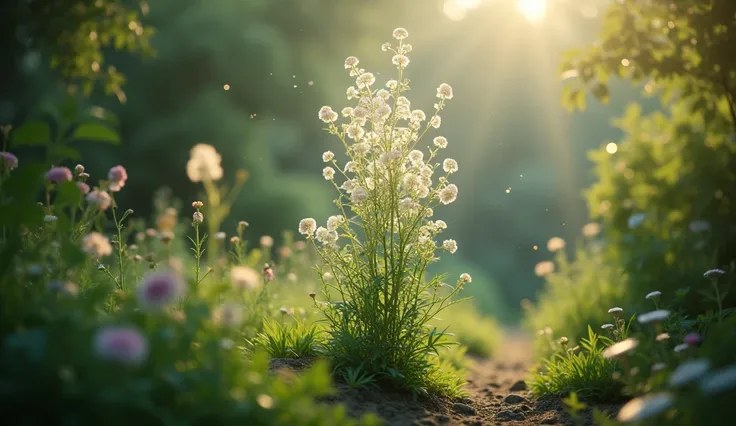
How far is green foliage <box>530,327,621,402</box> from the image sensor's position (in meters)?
3.24

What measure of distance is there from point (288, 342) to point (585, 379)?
5.71 ft

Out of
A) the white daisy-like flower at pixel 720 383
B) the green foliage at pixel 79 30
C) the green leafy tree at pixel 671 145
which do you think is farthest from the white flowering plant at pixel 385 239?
the green foliage at pixel 79 30

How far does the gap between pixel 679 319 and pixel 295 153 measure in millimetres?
11801

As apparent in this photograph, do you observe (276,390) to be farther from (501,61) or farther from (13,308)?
(501,61)

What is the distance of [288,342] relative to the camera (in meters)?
3.32

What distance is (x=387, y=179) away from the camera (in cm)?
319

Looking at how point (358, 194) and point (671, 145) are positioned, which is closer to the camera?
point (358, 194)

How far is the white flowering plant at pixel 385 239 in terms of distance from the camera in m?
3.08

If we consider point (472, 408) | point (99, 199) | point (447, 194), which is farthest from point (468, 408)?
point (99, 199)

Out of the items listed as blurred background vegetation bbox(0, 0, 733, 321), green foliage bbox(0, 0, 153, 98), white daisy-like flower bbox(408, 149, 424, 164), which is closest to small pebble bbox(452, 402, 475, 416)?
white daisy-like flower bbox(408, 149, 424, 164)

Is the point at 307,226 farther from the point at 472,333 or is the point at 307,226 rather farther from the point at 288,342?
the point at 472,333

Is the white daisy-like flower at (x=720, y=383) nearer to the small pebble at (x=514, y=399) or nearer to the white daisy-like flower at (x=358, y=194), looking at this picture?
the white daisy-like flower at (x=358, y=194)

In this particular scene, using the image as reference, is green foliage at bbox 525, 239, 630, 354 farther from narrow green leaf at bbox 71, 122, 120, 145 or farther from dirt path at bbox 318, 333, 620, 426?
narrow green leaf at bbox 71, 122, 120, 145

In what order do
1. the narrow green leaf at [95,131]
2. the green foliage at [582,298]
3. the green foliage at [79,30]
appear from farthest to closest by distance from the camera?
the green foliage at [582,298]
the green foliage at [79,30]
the narrow green leaf at [95,131]
